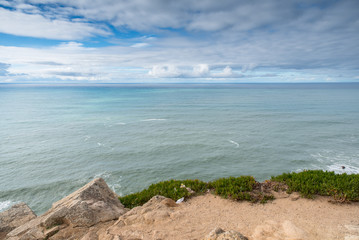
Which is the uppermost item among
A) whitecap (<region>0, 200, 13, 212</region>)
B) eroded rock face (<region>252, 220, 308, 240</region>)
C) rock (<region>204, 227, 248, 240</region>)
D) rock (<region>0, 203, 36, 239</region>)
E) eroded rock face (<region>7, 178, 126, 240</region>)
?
rock (<region>204, 227, 248, 240</region>)

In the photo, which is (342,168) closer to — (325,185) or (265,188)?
(325,185)

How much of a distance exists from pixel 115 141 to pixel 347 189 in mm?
42461

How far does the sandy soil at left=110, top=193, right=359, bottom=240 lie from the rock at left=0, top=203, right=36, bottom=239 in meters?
5.65

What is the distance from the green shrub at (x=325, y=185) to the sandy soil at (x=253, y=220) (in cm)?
41

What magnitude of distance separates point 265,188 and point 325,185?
9.81ft

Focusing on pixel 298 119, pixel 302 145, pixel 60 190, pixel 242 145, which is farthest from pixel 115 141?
pixel 298 119

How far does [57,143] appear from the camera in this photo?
45.5m

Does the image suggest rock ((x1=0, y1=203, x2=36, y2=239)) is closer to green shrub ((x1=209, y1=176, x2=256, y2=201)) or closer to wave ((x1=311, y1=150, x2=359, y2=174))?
green shrub ((x1=209, y1=176, x2=256, y2=201))

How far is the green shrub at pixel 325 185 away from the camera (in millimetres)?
10586

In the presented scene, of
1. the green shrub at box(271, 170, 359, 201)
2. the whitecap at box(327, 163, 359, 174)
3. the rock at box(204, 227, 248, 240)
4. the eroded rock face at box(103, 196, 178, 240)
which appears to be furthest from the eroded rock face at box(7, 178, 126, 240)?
the whitecap at box(327, 163, 359, 174)

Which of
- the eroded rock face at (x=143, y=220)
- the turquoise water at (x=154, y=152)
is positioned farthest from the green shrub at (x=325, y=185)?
the turquoise water at (x=154, y=152)

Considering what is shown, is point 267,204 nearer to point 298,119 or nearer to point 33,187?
point 33,187

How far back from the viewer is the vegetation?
35.9 ft

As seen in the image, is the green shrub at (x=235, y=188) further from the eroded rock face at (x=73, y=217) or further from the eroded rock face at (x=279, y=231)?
the eroded rock face at (x=73, y=217)
